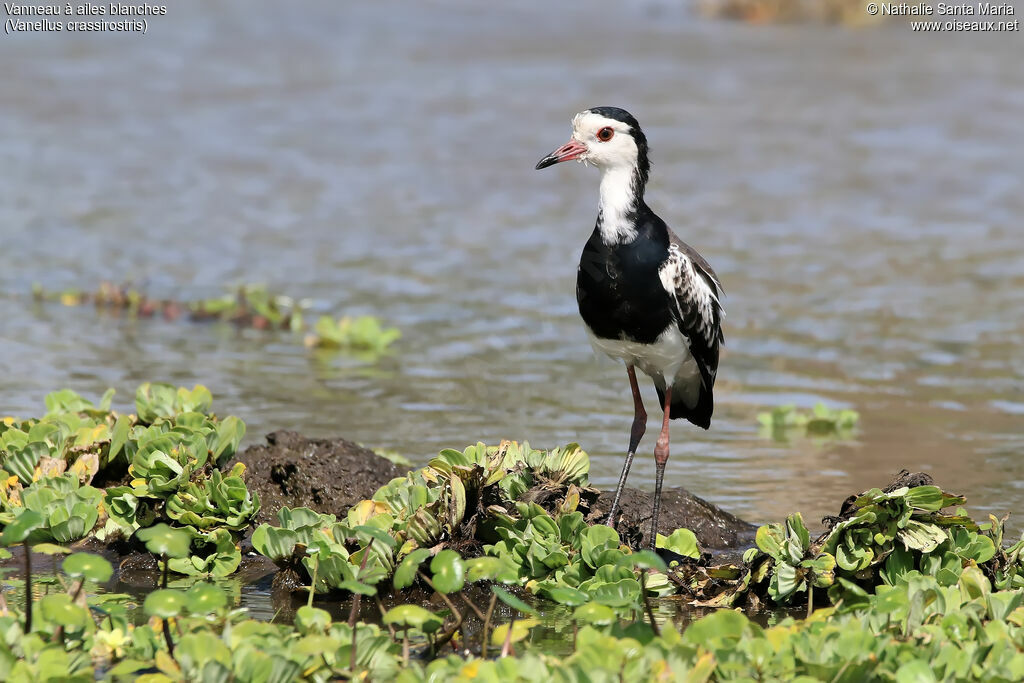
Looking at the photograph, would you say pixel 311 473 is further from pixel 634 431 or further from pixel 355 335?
pixel 355 335

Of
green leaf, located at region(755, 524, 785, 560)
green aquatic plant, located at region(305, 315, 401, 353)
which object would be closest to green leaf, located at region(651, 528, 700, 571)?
green leaf, located at region(755, 524, 785, 560)

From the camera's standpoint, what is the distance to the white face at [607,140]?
547 centimetres

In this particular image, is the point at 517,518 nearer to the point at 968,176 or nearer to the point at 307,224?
the point at 307,224

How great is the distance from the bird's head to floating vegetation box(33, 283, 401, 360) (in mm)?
3477

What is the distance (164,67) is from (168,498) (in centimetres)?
1321

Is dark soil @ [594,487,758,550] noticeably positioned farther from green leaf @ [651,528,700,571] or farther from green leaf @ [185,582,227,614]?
green leaf @ [185,582,227,614]

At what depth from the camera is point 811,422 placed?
7.43 m

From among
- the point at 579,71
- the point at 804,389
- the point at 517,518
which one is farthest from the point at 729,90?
the point at 517,518

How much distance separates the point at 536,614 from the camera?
4.71m

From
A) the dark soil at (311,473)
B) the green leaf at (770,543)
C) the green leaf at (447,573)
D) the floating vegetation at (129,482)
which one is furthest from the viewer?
the dark soil at (311,473)

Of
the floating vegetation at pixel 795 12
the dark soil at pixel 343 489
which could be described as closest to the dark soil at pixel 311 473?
the dark soil at pixel 343 489

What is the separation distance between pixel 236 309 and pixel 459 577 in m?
5.66

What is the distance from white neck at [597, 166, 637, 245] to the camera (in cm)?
540

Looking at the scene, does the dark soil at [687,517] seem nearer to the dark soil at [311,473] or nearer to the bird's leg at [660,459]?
the bird's leg at [660,459]
